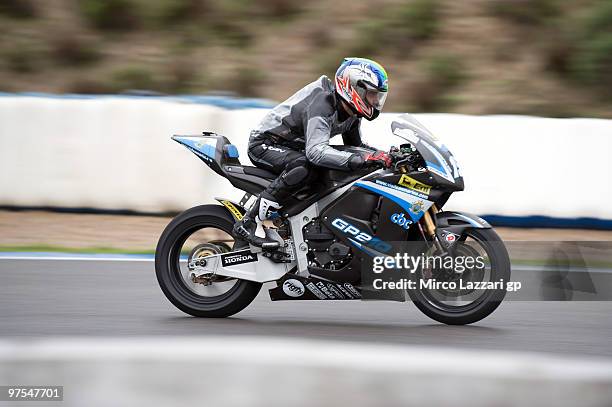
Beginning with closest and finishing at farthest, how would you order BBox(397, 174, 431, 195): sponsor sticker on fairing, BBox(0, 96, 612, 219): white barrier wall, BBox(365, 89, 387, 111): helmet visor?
BBox(397, 174, 431, 195): sponsor sticker on fairing → BBox(365, 89, 387, 111): helmet visor → BBox(0, 96, 612, 219): white barrier wall

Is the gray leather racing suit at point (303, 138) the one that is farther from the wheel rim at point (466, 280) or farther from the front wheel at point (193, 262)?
the wheel rim at point (466, 280)

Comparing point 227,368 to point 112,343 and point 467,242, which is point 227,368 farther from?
point 467,242

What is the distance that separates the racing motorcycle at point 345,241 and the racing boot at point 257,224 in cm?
7

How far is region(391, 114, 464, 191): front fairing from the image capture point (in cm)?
634

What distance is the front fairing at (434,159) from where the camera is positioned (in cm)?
634

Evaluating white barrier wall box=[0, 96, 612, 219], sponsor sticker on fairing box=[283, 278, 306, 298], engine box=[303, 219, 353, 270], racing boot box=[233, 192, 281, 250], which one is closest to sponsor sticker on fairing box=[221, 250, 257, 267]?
racing boot box=[233, 192, 281, 250]

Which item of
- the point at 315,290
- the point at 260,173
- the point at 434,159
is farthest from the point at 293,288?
the point at 434,159

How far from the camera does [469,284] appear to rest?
6.35 metres

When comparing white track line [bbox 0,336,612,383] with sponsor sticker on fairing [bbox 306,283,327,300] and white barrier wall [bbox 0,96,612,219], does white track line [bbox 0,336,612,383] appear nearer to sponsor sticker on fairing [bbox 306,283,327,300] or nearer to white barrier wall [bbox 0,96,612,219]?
sponsor sticker on fairing [bbox 306,283,327,300]

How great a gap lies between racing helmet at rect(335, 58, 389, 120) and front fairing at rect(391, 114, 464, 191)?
0.28m

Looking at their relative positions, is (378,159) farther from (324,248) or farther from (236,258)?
(236,258)

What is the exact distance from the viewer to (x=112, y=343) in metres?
3.38

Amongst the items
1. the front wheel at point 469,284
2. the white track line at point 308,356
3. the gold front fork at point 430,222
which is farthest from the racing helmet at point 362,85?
the white track line at point 308,356

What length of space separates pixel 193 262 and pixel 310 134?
127 cm
